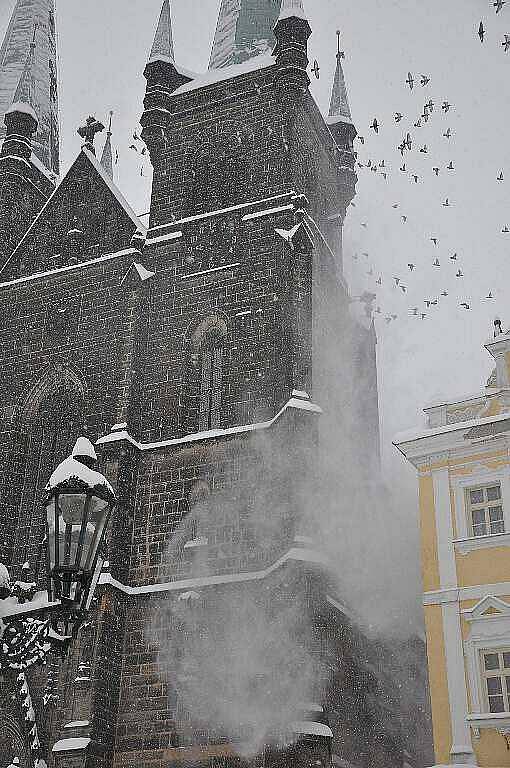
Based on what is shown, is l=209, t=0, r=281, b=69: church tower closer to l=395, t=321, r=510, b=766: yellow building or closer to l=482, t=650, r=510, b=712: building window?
l=395, t=321, r=510, b=766: yellow building

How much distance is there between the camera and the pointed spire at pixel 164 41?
2475cm

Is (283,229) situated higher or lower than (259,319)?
higher

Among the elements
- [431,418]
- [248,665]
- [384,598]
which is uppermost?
[431,418]

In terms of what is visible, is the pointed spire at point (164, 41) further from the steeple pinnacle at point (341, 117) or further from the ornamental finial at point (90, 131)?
the steeple pinnacle at point (341, 117)

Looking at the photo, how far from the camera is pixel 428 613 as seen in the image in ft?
48.7

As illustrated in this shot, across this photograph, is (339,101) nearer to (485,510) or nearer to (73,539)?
(485,510)

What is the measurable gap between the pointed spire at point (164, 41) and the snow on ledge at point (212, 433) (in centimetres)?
1138

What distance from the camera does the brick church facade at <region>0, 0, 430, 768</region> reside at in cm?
1580

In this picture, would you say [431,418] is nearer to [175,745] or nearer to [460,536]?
[460,536]

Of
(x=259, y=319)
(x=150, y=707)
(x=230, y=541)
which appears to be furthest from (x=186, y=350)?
(x=150, y=707)

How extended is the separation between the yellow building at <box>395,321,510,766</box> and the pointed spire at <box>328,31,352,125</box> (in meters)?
12.8

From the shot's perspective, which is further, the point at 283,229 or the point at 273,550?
the point at 283,229

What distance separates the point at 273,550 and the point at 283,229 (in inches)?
283

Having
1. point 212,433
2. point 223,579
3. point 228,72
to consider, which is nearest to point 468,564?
point 223,579
